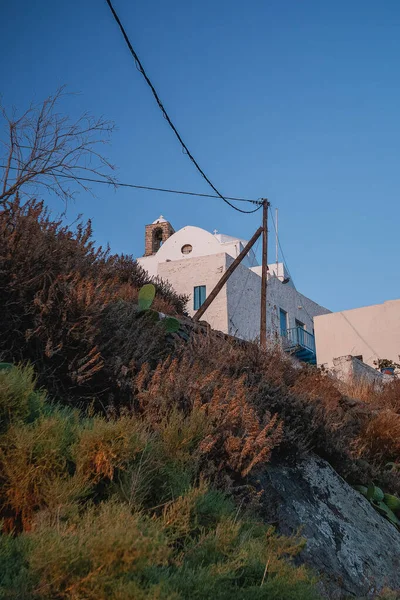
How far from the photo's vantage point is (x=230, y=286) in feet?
85.6

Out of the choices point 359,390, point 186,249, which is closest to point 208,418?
point 359,390

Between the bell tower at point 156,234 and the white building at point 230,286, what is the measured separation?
6287 millimetres

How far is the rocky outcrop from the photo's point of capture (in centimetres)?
414

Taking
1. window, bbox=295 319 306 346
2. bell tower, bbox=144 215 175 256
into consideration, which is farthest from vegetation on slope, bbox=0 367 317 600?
bell tower, bbox=144 215 175 256

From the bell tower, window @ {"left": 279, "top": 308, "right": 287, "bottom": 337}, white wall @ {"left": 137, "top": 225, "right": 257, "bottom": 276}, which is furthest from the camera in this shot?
the bell tower

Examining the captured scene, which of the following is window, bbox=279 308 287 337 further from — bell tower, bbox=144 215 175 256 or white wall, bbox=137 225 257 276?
bell tower, bbox=144 215 175 256

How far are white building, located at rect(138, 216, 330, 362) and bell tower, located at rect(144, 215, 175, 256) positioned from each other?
6.29 m

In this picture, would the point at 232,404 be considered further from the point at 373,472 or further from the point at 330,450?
the point at 373,472

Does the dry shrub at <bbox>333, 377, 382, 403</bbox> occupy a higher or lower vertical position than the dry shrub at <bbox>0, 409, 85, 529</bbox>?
higher

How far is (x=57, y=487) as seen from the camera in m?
2.81

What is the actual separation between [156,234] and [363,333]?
20.0 meters

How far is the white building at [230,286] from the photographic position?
85.5 feet

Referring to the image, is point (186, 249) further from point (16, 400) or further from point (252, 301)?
point (16, 400)

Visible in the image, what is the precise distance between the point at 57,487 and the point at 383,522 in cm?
387
